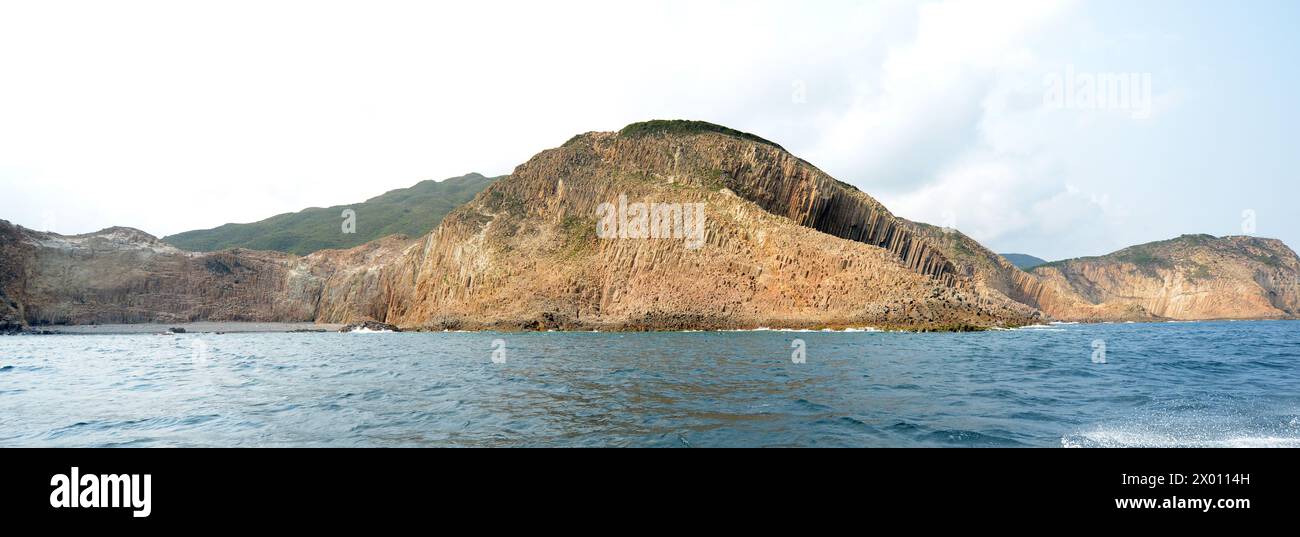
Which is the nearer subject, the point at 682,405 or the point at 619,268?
the point at 682,405

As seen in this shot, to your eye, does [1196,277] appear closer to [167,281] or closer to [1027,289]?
[1027,289]

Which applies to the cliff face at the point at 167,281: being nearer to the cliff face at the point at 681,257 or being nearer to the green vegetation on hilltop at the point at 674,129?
the cliff face at the point at 681,257

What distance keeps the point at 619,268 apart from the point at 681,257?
30.4 ft

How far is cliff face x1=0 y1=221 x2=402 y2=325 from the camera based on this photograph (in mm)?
100562

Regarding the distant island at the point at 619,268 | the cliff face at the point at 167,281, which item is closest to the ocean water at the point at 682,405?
the distant island at the point at 619,268

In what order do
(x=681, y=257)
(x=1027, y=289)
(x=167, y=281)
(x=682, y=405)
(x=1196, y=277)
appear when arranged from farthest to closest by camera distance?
1. (x=1196, y=277)
2. (x=1027, y=289)
3. (x=167, y=281)
4. (x=681, y=257)
5. (x=682, y=405)

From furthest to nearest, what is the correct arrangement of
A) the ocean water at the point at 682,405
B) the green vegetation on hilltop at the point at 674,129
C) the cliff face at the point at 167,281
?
the cliff face at the point at 167,281 → the green vegetation on hilltop at the point at 674,129 → the ocean water at the point at 682,405

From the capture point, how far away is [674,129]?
98.9 meters

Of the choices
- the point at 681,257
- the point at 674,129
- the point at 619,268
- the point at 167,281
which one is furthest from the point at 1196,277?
the point at 167,281

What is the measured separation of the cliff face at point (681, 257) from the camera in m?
69.1

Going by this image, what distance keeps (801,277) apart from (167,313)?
112937mm

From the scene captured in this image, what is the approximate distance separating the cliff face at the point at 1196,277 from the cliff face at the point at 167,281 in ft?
518
